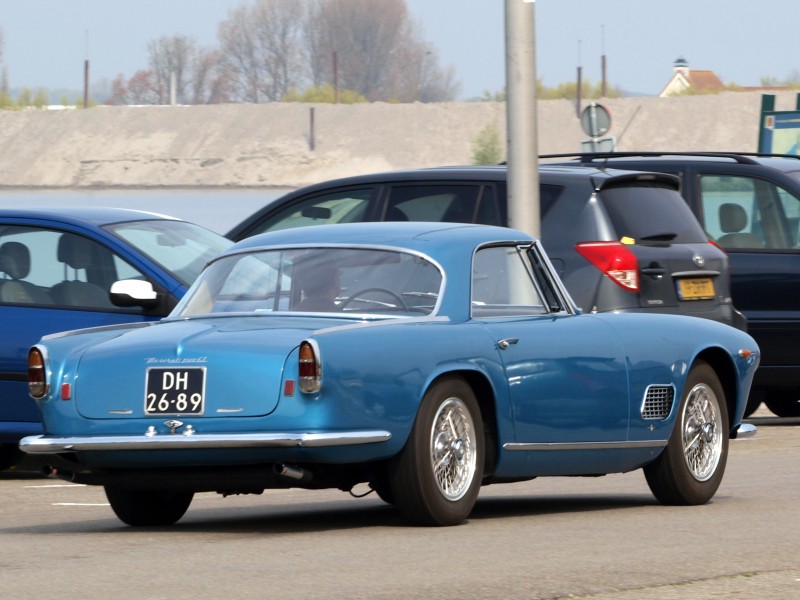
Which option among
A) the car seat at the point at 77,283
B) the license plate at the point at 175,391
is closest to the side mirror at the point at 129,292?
the car seat at the point at 77,283

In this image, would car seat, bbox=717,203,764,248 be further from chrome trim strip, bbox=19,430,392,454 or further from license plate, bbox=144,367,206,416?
license plate, bbox=144,367,206,416

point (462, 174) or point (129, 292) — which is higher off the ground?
point (462, 174)

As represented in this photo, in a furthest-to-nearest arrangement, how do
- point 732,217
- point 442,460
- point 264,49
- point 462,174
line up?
point 264,49
point 732,217
point 462,174
point 442,460

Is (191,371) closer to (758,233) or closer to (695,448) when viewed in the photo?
(695,448)

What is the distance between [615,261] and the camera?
39.8ft

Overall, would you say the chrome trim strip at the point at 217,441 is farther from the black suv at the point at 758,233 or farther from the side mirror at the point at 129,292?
the black suv at the point at 758,233

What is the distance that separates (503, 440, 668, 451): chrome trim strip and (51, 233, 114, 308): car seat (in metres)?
3.48

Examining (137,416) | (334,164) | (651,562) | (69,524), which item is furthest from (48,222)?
(334,164)

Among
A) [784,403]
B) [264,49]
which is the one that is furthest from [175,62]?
[784,403]

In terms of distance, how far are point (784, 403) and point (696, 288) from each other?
151 inches

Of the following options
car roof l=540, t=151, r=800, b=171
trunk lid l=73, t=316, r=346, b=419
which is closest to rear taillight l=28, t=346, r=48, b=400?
trunk lid l=73, t=316, r=346, b=419

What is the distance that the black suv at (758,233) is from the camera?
47.2 feet

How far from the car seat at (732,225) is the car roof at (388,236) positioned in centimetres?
552

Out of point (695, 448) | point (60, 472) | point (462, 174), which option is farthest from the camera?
point (462, 174)
